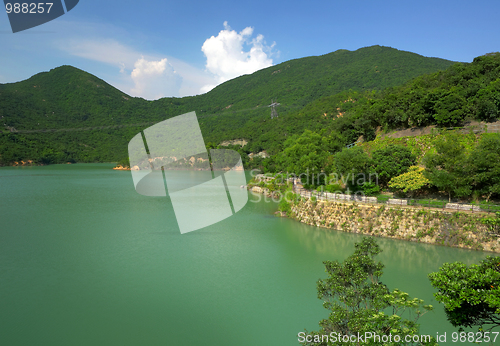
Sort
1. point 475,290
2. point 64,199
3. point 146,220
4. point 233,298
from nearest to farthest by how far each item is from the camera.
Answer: point 475,290, point 233,298, point 146,220, point 64,199

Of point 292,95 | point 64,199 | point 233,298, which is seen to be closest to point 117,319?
point 233,298

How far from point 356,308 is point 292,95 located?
360ft

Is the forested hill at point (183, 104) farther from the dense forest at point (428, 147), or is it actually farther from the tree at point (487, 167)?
the tree at point (487, 167)

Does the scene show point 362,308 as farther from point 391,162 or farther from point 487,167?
point 391,162

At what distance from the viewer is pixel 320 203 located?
64.5 ft

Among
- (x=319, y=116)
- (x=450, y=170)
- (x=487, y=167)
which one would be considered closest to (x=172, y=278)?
(x=450, y=170)

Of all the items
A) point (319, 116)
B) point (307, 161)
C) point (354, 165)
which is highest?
point (319, 116)

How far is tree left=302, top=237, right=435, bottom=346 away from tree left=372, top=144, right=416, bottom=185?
1425cm

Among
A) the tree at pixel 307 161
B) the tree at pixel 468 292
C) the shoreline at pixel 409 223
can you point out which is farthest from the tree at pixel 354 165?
the tree at pixel 468 292

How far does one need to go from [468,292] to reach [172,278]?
411 inches

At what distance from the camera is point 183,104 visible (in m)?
151

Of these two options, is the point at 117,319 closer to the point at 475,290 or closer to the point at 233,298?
the point at 233,298

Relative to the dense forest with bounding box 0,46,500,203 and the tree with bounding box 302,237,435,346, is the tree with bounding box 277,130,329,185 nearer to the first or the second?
the dense forest with bounding box 0,46,500,203

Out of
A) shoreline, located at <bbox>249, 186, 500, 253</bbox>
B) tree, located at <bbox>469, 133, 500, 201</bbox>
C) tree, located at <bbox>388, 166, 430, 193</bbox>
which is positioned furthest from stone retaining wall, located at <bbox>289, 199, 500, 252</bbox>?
tree, located at <bbox>388, 166, 430, 193</bbox>
